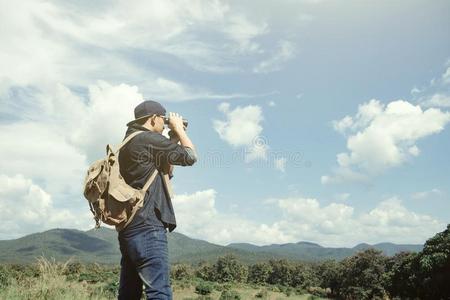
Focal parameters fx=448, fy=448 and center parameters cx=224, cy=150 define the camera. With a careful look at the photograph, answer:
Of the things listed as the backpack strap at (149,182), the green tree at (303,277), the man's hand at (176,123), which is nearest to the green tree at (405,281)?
the man's hand at (176,123)

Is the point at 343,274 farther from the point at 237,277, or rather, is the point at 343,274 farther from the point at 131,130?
the point at 131,130

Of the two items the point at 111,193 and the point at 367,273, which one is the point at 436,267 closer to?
the point at 367,273

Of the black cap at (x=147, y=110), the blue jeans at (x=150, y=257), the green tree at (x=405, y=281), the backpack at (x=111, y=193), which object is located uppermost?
the black cap at (x=147, y=110)

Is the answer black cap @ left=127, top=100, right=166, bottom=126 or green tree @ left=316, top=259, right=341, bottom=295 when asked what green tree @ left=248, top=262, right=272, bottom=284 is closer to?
green tree @ left=316, top=259, right=341, bottom=295

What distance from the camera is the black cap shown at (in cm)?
398

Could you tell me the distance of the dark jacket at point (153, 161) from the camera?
3645 millimetres

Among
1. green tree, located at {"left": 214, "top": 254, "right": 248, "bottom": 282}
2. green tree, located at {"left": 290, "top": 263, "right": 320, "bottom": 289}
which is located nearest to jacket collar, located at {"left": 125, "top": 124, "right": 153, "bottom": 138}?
green tree, located at {"left": 214, "top": 254, "right": 248, "bottom": 282}

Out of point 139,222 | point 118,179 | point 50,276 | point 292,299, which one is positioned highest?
point 118,179

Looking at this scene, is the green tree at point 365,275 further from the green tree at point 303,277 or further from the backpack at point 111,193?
the backpack at point 111,193

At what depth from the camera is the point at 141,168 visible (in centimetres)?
372

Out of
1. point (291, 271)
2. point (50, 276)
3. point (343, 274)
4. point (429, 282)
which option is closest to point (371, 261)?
point (343, 274)

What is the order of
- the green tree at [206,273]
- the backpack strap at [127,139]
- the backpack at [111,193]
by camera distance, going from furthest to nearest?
1. the green tree at [206,273]
2. the backpack strap at [127,139]
3. the backpack at [111,193]

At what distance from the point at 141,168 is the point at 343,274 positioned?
7247 cm

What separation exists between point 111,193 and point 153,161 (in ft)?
1.44
